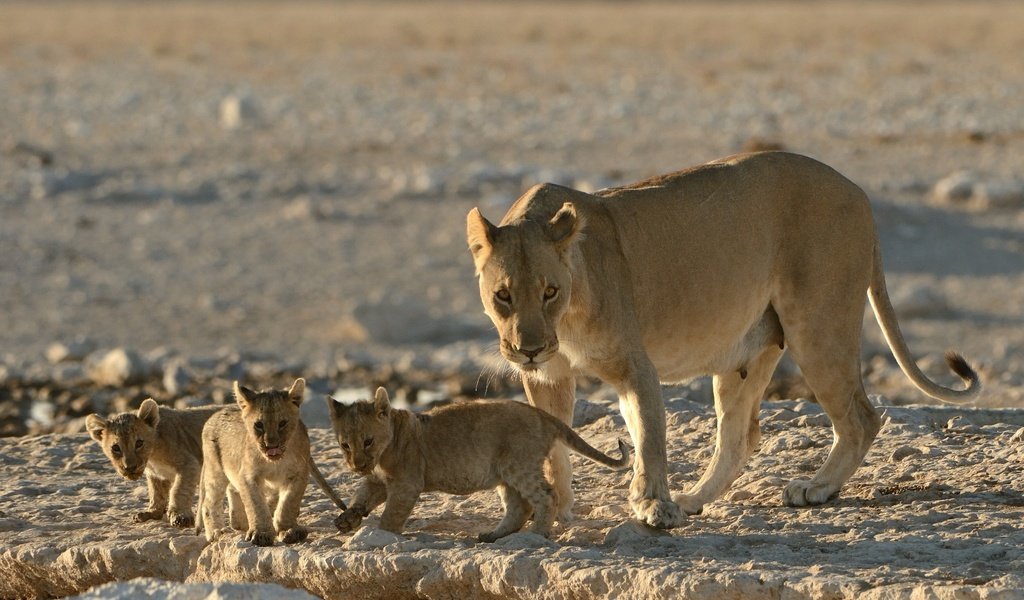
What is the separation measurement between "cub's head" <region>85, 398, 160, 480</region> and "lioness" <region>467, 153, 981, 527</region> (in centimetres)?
144

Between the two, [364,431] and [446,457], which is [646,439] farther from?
[364,431]

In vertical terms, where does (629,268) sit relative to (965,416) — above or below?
above

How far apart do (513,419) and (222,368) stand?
20.2ft

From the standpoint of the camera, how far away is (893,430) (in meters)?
8.24

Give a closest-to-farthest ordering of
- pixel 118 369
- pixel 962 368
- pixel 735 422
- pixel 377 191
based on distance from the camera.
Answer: pixel 735 422, pixel 962 368, pixel 118 369, pixel 377 191

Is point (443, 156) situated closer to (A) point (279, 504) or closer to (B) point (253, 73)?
(B) point (253, 73)

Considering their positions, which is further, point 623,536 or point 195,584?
point 623,536

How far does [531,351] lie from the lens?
20.6 feet

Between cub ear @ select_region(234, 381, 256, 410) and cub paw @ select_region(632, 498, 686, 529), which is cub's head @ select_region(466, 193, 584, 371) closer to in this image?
cub paw @ select_region(632, 498, 686, 529)

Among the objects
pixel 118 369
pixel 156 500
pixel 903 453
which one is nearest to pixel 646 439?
pixel 903 453

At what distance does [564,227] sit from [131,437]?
1.86m

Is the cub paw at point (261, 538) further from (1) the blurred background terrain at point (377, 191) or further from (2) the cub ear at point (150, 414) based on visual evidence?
(1) the blurred background terrain at point (377, 191)

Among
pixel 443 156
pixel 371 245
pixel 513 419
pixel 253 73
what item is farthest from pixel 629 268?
pixel 253 73

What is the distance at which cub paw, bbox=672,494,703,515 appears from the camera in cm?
720
